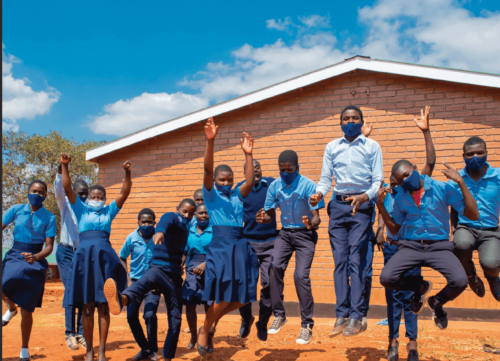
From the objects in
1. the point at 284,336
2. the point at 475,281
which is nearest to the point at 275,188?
the point at 475,281

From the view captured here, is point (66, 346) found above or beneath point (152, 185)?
beneath

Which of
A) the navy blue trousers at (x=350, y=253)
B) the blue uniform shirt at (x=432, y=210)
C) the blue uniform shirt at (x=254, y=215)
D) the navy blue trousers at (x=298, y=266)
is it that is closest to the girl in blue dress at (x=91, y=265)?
the blue uniform shirt at (x=254, y=215)

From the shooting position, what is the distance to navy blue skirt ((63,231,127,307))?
6070mm

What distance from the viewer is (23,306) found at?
6441mm

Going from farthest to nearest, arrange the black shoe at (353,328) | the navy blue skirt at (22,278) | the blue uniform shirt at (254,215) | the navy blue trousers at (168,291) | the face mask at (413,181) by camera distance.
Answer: the blue uniform shirt at (254,215) → the navy blue skirt at (22,278) → the navy blue trousers at (168,291) → the face mask at (413,181) → the black shoe at (353,328)

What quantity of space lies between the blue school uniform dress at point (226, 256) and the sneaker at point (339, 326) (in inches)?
42.9

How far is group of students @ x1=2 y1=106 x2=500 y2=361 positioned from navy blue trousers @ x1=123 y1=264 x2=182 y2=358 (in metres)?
0.01

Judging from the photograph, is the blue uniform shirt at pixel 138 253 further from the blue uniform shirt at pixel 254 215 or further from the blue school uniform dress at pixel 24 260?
the blue uniform shirt at pixel 254 215

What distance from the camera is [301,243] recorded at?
6.01 m

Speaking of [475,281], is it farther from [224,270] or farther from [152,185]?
[152,185]

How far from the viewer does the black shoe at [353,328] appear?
208 inches

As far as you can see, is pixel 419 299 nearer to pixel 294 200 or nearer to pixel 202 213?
pixel 294 200

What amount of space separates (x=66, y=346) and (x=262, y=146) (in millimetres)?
6019

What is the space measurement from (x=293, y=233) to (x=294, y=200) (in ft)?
1.46
